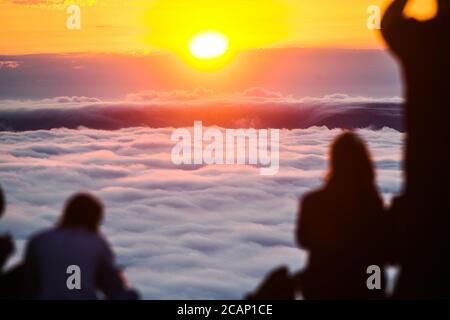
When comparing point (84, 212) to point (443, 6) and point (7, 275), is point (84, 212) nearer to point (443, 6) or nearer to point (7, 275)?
point (7, 275)

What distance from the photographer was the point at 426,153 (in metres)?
4.12

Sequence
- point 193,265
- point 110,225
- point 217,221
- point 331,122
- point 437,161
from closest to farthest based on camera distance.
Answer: point 437,161 → point 193,265 → point 110,225 → point 217,221 → point 331,122

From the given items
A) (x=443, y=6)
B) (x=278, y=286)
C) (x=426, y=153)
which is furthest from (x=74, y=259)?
(x=443, y=6)

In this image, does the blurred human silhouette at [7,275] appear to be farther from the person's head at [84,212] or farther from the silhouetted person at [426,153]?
the silhouetted person at [426,153]

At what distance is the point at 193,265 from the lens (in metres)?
31.4

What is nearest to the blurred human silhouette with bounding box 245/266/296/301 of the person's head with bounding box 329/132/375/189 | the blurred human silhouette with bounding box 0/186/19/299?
the person's head with bounding box 329/132/375/189

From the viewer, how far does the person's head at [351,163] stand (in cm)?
392

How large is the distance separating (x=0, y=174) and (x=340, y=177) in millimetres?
43940

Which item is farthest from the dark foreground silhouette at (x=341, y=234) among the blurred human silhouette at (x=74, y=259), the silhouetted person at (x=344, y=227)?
the blurred human silhouette at (x=74, y=259)

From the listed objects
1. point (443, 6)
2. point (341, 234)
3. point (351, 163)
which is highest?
point (443, 6)

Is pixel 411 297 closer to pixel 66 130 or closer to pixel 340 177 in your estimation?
pixel 340 177

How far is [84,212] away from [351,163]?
1412mm

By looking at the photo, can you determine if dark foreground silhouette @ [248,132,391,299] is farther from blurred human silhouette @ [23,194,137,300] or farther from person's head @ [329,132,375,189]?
blurred human silhouette @ [23,194,137,300]
